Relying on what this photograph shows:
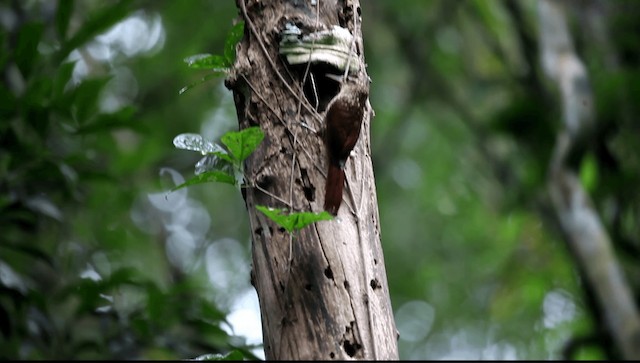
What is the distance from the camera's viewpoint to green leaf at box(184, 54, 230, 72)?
1.73 metres

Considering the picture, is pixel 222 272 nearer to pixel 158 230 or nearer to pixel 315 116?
pixel 158 230

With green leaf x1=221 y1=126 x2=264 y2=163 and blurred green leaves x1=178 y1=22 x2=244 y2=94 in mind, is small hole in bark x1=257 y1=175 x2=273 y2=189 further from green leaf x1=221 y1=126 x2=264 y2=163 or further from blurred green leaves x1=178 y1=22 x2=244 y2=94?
blurred green leaves x1=178 y1=22 x2=244 y2=94

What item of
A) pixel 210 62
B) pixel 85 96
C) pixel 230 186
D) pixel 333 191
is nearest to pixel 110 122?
pixel 85 96

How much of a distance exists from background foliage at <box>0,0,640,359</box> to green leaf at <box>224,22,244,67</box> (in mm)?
824

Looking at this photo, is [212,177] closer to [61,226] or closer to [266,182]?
[266,182]

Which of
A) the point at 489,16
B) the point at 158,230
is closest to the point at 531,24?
the point at 489,16

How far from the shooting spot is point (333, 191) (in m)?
1.61

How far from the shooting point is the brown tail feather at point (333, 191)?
1.61 meters

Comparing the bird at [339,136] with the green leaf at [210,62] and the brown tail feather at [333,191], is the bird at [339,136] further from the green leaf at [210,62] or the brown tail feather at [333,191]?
the green leaf at [210,62]

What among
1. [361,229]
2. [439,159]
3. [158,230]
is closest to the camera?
[361,229]

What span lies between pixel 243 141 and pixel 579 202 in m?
3.04

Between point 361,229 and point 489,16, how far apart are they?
406 cm

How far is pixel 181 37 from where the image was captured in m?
5.26

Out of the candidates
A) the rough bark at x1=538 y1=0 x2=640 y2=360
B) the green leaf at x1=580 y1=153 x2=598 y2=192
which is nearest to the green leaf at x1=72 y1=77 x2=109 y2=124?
the rough bark at x1=538 y1=0 x2=640 y2=360
